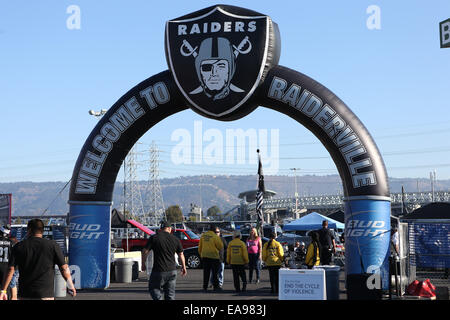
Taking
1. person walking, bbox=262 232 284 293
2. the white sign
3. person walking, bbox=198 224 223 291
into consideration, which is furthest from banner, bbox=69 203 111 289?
the white sign

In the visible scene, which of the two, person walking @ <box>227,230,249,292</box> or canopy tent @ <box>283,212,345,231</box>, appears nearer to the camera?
person walking @ <box>227,230,249,292</box>

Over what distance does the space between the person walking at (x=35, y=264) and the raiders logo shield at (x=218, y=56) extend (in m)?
8.71

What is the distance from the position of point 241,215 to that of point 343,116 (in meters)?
94.5

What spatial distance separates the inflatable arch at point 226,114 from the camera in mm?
15258

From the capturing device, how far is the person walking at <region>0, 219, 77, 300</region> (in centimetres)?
812

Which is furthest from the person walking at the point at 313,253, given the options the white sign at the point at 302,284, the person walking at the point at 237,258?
the white sign at the point at 302,284

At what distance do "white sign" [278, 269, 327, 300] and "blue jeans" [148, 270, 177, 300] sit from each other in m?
2.08

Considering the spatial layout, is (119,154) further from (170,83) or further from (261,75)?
(261,75)

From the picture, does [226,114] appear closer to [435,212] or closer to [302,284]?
[302,284]

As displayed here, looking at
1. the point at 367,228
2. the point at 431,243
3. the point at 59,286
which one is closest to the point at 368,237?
the point at 367,228

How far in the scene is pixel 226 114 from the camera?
16.6 m

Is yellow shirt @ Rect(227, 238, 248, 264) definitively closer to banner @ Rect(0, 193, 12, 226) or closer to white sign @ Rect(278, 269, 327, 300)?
white sign @ Rect(278, 269, 327, 300)

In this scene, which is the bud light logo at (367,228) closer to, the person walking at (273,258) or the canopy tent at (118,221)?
the person walking at (273,258)

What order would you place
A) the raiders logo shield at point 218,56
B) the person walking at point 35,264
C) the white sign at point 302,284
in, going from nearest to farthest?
the person walking at point 35,264
the white sign at point 302,284
the raiders logo shield at point 218,56
